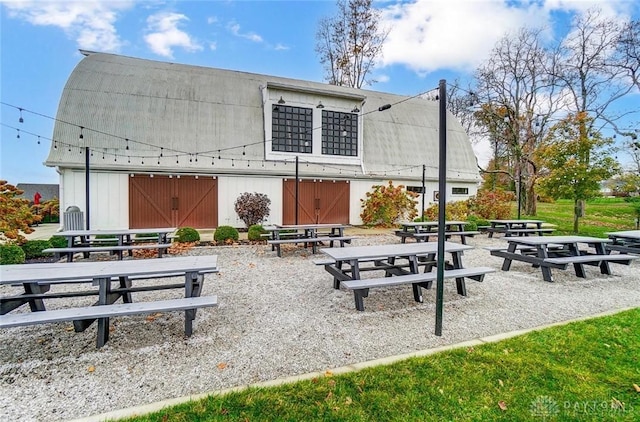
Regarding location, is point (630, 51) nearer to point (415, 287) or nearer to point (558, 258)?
point (558, 258)

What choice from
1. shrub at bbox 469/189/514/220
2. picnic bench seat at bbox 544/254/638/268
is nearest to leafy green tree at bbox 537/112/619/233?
shrub at bbox 469/189/514/220

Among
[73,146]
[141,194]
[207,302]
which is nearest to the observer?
[207,302]

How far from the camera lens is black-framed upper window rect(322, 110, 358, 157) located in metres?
14.4

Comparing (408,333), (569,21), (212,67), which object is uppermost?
(569,21)

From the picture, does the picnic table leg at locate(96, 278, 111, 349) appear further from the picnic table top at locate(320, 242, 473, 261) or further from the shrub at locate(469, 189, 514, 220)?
the shrub at locate(469, 189, 514, 220)

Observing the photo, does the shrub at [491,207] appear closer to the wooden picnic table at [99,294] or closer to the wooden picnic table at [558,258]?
the wooden picnic table at [558,258]

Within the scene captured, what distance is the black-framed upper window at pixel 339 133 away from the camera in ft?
47.3

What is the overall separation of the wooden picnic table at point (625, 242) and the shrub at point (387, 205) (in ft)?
23.5

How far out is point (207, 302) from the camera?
339cm

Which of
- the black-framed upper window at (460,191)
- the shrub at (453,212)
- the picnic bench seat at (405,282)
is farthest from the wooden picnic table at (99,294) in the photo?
the black-framed upper window at (460,191)

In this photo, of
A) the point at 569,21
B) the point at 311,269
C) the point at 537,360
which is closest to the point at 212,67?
the point at 311,269

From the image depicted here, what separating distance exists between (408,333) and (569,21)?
24.6 m

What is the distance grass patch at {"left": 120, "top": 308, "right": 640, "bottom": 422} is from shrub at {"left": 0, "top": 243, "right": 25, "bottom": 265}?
670cm

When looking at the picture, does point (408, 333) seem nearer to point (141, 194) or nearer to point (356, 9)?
point (141, 194)
